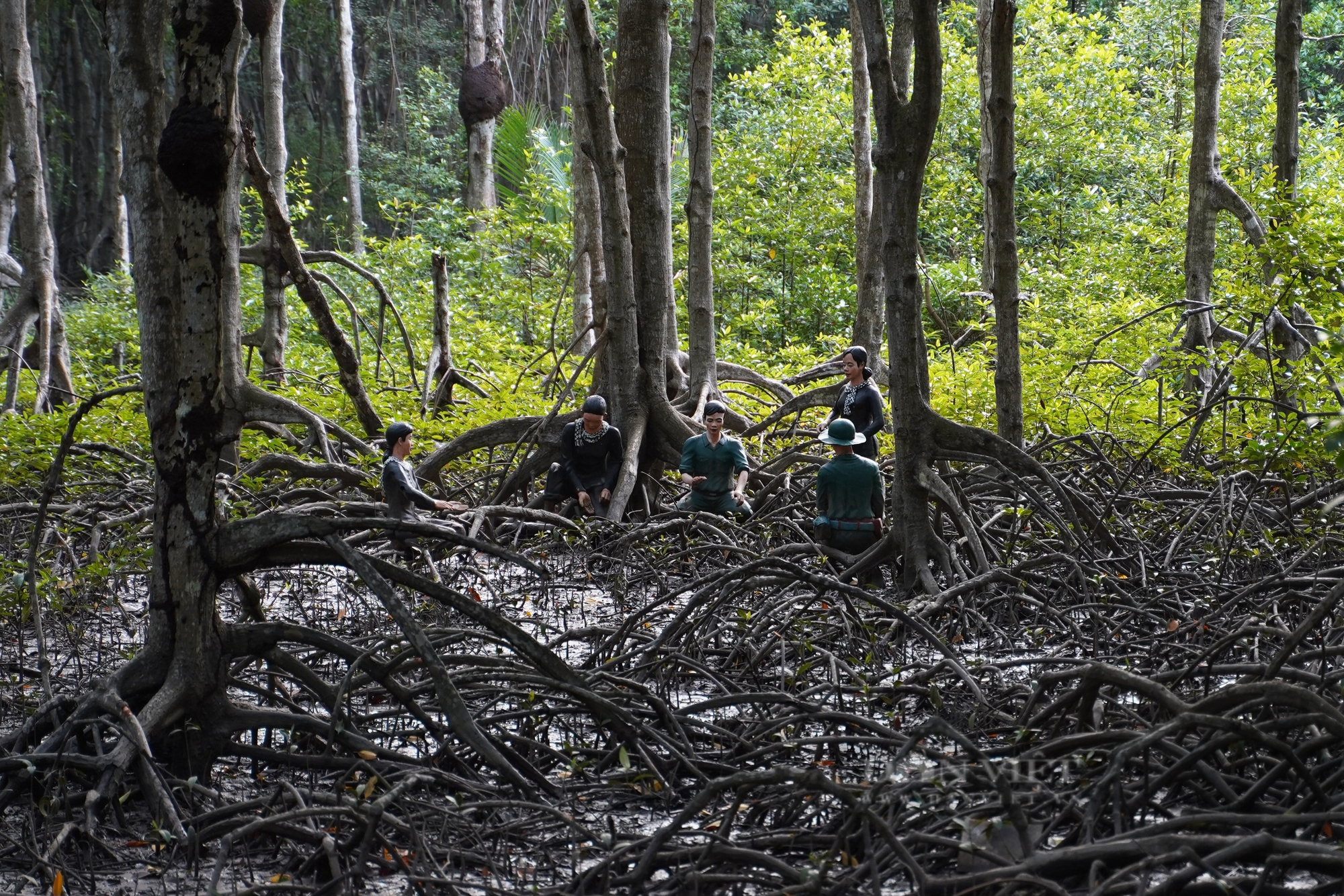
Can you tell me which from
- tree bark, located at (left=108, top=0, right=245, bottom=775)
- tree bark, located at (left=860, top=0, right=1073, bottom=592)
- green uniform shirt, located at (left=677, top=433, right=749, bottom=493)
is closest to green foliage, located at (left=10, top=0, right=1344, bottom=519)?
green uniform shirt, located at (left=677, top=433, right=749, bottom=493)

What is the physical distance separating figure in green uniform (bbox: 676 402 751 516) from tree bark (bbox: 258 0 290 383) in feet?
12.4

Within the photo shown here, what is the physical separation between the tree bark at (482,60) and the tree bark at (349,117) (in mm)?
2574

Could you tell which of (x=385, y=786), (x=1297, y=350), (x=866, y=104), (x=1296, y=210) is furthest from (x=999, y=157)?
(x=385, y=786)

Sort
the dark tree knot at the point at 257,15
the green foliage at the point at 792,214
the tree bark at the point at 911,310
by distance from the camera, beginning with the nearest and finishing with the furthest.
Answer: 1. the tree bark at the point at 911,310
2. the dark tree knot at the point at 257,15
3. the green foliage at the point at 792,214

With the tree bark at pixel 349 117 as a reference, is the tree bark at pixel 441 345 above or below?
below

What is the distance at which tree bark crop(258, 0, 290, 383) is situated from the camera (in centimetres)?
1112

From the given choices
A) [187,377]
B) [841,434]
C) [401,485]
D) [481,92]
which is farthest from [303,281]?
[481,92]

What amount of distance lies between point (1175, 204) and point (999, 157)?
1113 centimetres

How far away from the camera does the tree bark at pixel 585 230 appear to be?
1168 cm

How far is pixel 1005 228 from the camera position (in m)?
9.50

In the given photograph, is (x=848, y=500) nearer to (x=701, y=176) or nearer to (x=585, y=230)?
(x=701, y=176)

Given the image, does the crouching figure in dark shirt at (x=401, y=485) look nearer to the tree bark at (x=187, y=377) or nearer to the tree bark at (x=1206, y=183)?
the tree bark at (x=187, y=377)

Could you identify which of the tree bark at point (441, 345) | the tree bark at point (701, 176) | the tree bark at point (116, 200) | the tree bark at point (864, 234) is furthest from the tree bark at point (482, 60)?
the tree bark at point (701, 176)

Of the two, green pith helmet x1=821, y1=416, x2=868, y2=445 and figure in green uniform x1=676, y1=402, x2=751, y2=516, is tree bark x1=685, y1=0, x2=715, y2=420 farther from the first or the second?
green pith helmet x1=821, y1=416, x2=868, y2=445
